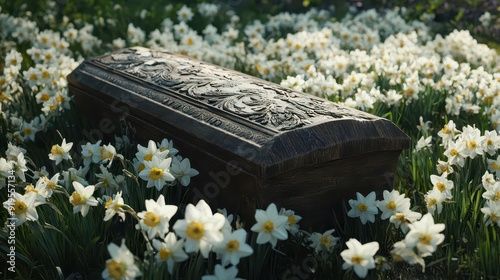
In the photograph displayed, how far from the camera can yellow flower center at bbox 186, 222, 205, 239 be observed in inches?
76.0

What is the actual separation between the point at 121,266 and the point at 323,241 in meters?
0.81

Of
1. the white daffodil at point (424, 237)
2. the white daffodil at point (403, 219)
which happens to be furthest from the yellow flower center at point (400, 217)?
the white daffodil at point (424, 237)

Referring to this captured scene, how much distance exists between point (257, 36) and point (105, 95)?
242 centimetres

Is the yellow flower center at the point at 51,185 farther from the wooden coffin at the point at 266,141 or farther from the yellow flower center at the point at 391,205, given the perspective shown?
the yellow flower center at the point at 391,205

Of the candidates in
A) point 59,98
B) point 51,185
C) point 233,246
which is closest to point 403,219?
point 233,246

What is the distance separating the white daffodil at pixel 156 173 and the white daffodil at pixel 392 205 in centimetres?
83

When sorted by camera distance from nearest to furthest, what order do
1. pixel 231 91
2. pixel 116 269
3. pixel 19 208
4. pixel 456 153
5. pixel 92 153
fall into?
pixel 116 269 < pixel 19 208 < pixel 456 153 < pixel 92 153 < pixel 231 91

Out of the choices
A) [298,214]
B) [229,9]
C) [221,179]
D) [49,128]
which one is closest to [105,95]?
[49,128]

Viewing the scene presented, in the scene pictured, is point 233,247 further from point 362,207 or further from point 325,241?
point 362,207

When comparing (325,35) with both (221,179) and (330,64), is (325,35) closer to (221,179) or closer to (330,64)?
(330,64)

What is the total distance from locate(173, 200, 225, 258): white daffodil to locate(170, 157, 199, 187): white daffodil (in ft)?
2.02

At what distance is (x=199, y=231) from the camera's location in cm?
193

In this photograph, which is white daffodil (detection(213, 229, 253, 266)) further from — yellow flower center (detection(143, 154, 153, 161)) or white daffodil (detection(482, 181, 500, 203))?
white daffodil (detection(482, 181, 500, 203))

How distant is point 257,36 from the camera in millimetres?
5617
